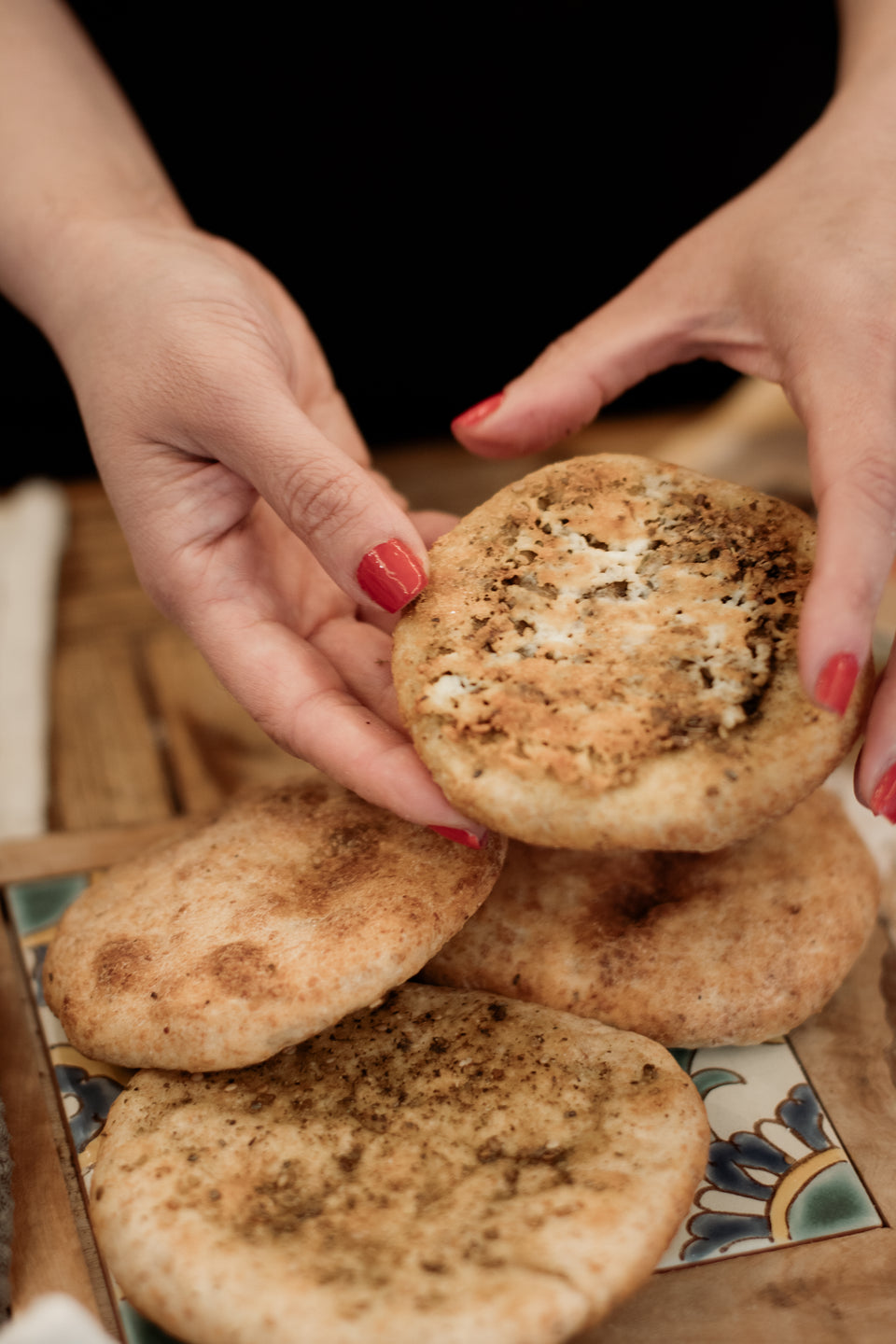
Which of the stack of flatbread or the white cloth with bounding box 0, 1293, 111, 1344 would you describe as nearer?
the white cloth with bounding box 0, 1293, 111, 1344

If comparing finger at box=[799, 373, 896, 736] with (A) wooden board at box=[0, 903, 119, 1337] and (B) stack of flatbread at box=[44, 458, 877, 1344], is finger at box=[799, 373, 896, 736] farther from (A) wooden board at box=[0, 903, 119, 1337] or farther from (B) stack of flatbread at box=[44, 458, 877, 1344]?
(A) wooden board at box=[0, 903, 119, 1337]

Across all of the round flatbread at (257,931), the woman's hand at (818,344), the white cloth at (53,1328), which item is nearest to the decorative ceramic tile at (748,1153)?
the round flatbread at (257,931)

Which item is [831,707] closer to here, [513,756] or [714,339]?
[513,756]

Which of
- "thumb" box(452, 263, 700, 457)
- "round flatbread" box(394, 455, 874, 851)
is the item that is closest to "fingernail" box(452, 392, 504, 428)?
"thumb" box(452, 263, 700, 457)

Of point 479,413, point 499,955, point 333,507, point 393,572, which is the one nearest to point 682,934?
point 499,955

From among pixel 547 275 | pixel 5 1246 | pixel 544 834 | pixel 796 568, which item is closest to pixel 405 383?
pixel 547 275

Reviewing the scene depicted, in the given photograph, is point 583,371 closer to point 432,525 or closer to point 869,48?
point 432,525

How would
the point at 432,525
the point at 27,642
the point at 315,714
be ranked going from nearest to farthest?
the point at 315,714, the point at 432,525, the point at 27,642
